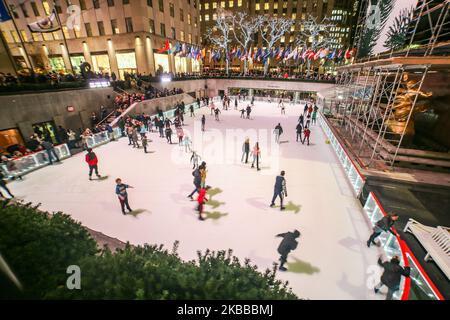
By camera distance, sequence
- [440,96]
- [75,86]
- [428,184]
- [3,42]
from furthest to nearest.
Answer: [75,86]
[3,42]
[440,96]
[428,184]

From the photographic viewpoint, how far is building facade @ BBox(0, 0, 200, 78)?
28.6 metres

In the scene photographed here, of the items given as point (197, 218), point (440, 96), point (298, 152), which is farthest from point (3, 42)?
point (440, 96)

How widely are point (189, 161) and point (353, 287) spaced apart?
897cm

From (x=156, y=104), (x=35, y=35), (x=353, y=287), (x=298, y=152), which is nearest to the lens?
(x=353, y=287)

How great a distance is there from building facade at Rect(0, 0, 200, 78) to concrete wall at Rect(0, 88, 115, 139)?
14.2 m

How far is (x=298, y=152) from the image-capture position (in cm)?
1310

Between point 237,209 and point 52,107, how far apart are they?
49.7 ft

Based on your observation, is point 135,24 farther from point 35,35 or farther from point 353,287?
point 353,287

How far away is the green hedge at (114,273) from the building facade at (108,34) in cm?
2949

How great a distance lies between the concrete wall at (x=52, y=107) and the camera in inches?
472

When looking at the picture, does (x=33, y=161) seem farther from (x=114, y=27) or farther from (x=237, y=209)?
(x=114, y=27)

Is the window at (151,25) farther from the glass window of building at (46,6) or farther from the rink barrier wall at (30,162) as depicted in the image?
the rink barrier wall at (30,162)

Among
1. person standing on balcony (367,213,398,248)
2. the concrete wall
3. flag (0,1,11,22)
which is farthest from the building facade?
person standing on balcony (367,213,398,248)

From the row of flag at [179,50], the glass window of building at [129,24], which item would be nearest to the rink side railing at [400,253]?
the row of flag at [179,50]
